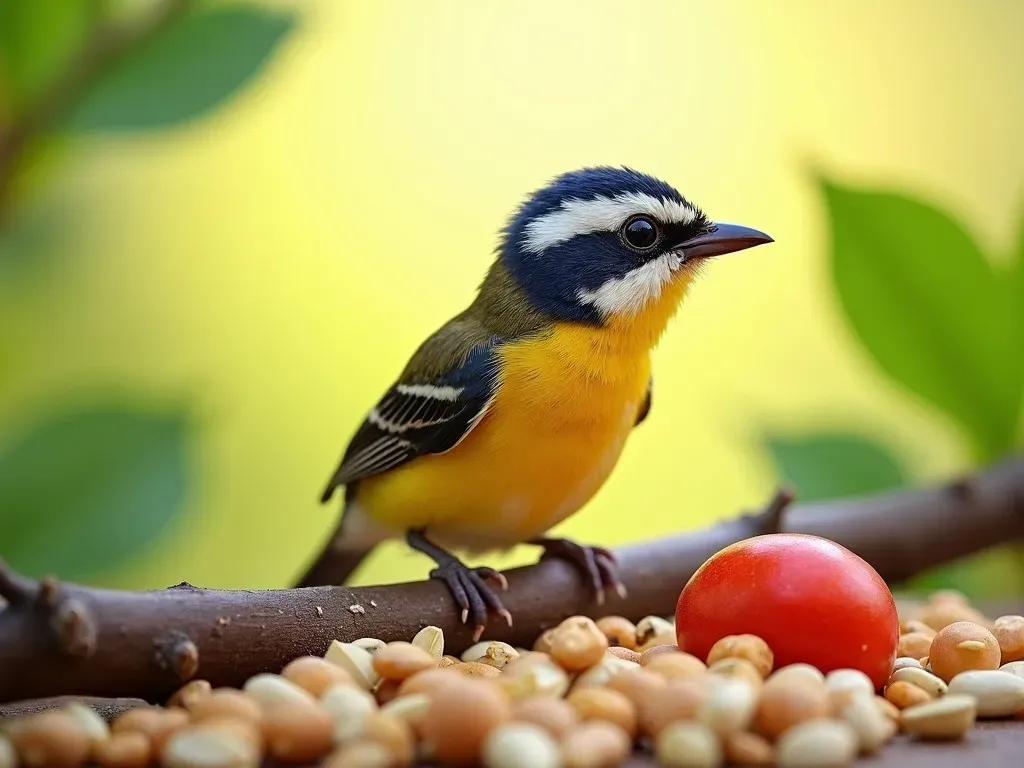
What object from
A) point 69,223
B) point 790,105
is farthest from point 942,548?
point 790,105

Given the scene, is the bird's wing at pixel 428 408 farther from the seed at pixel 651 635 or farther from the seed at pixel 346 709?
the seed at pixel 346 709

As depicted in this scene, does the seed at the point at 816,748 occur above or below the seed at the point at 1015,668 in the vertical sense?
above

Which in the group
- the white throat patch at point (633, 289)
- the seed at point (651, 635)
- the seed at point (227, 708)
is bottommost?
the seed at point (651, 635)

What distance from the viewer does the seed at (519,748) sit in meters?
1.60

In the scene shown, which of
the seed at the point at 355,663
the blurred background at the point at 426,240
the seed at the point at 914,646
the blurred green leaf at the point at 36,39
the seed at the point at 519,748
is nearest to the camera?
the seed at the point at 519,748

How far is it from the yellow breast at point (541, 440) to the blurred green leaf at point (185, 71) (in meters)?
1.04

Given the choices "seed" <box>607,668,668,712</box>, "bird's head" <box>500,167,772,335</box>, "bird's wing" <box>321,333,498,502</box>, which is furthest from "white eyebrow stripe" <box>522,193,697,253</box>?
"seed" <box>607,668,668,712</box>

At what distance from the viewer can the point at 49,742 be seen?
5.55 feet

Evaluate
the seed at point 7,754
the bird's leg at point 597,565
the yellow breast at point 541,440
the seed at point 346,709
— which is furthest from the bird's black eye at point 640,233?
the seed at point 7,754

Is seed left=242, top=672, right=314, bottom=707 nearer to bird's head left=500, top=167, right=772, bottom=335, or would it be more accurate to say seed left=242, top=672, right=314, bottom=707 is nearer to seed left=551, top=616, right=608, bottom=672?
seed left=551, top=616, right=608, bottom=672

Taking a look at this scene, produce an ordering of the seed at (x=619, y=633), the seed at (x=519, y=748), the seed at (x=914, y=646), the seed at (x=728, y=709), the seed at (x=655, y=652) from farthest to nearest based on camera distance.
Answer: the seed at (x=619, y=633) < the seed at (x=914, y=646) < the seed at (x=655, y=652) < the seed at (x=728, y=709) < the seed at (x=519, y=748)

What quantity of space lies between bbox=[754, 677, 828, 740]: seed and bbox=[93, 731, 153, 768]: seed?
2.83 feet

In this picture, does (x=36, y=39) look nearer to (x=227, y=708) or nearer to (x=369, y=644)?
(x=369, y=644)

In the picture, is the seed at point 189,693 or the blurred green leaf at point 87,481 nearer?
the seed at point 189,693
